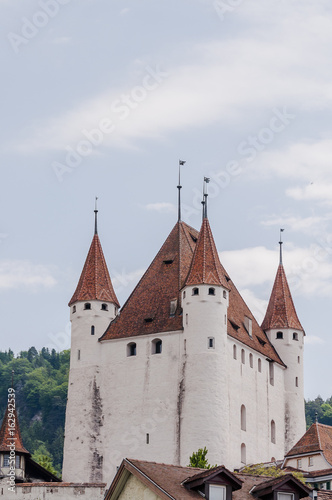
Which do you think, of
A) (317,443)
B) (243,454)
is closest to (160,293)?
(243,454)

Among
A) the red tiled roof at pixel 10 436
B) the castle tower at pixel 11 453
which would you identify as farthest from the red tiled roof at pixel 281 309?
the castle tower at pixel 11 453

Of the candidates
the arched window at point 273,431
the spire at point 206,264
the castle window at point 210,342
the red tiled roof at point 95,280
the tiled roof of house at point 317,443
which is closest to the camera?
the tiled roof of house at point 317,443

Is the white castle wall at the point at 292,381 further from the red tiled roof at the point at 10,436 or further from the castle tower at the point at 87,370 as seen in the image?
the red tiled roof at the point at 10,436

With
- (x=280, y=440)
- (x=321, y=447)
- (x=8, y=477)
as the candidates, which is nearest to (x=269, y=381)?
(x=280, y=440)

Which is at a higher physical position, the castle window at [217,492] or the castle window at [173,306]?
the castle window at [173,306]

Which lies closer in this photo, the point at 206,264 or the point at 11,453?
the point at 11,453

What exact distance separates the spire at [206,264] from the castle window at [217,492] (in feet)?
157

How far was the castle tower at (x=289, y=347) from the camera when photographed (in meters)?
105

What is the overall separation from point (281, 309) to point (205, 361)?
56.7 ft

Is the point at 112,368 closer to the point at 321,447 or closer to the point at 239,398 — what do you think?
the point at 239,398

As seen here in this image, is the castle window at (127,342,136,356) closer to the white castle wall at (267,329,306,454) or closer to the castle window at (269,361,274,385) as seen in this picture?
the castle window at (269,361,274,385)

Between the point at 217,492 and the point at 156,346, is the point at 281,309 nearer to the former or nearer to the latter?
the point at 156,346

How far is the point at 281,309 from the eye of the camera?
110062 millimetres

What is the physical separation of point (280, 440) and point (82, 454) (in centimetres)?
1628
